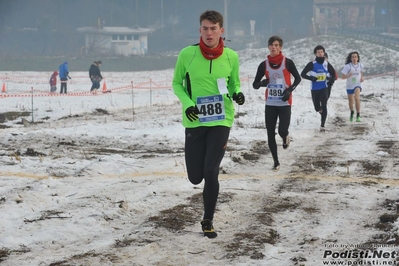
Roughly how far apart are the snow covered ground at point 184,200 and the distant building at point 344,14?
227 feet

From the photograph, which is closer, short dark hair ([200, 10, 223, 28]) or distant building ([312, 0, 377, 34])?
short dark hair ([200, 10, 223, 28])

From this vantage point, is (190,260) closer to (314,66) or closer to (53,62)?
(314,66)

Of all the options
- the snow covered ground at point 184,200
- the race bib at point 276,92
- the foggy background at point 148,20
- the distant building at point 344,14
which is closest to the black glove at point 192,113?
the snow covered ground at point 184,200

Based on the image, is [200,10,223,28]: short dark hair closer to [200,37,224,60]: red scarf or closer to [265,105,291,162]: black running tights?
[200,37,224,60]: red scarf

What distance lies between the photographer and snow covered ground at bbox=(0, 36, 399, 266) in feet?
16.2

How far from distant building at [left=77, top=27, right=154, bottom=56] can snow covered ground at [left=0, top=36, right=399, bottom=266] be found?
62.1 metres

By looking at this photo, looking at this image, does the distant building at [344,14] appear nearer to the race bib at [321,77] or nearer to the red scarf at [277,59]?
the race bib at [321,77]

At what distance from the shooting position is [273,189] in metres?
7.45

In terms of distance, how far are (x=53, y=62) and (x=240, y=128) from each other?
156 ft

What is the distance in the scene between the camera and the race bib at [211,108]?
18.5 feet

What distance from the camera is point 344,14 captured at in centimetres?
8100

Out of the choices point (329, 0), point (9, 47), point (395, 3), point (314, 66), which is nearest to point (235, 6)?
point (329, 0)

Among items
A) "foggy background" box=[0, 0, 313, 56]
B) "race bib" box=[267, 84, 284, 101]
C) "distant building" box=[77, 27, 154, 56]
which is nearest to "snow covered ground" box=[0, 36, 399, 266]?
"race bib" box=[267, 84, 284, 101]

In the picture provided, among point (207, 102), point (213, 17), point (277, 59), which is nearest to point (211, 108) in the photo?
point (207, 102)
